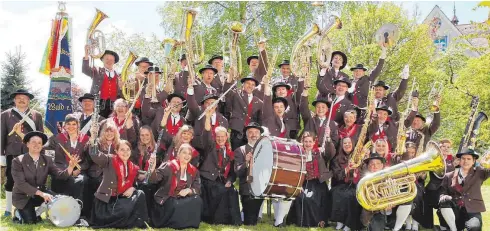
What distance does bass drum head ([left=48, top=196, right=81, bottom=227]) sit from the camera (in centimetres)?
702

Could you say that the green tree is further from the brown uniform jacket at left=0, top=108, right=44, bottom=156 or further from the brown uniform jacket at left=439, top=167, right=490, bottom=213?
the brown uniform jacket at left=439, top=167, right=490, bottom=213

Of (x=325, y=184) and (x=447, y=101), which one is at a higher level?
(x=447, y=101)

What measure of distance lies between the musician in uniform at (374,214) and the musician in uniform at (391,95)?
5.52ft

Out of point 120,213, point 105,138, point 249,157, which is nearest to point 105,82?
point 105,138

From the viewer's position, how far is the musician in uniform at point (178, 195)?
752cm

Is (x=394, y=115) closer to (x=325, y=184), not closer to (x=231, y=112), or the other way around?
(x=325, y=184)

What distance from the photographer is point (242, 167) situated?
798 centimetres

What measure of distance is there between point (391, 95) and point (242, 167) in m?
3.69

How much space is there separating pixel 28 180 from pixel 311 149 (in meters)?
3.99

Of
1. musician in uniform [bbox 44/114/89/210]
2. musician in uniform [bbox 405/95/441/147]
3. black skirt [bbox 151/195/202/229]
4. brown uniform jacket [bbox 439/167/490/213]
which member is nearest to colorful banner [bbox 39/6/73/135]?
musician in uniform [bbox 44/114/89/210]

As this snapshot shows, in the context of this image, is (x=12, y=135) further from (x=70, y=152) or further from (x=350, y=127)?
(x=350, y=127)

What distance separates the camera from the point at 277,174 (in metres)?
7.02

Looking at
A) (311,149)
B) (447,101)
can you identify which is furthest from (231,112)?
(447,101)

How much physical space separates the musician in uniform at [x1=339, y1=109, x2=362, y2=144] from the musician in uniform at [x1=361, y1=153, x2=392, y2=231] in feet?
2.13
